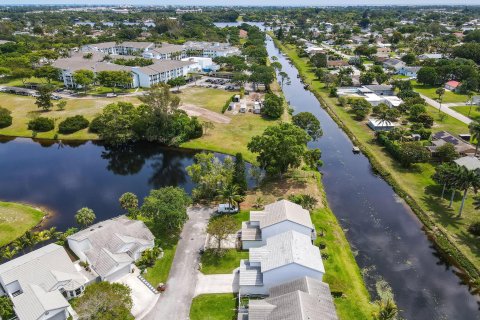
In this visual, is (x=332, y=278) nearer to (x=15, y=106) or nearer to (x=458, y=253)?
(x=458, y=253)

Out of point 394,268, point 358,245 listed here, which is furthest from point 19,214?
point 394,268

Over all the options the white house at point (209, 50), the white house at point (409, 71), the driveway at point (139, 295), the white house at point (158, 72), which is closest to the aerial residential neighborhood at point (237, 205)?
the driveway at point (139, 295)

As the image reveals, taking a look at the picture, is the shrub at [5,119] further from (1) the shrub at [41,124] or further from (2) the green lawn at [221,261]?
(2) the green lawn at [221,261]

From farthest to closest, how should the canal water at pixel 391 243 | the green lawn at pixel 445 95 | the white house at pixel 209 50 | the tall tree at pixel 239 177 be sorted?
1. the white house at pixel 209 50
2. the green lawn at pixel 445 95
3. the tall tree at pixel 239 177
4. the canal water at pixel 391 243

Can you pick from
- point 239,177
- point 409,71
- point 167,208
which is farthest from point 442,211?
point 409,71

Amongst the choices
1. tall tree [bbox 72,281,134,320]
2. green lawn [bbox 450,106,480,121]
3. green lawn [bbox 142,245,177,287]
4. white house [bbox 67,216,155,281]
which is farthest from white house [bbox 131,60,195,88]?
tall tree [bbox 72,281,134,320]

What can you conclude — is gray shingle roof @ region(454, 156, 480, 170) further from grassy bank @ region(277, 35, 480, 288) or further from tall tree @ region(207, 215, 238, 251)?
tall tree @ region(207, 215, 238, 251)

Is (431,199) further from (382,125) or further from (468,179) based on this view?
(382,125)
